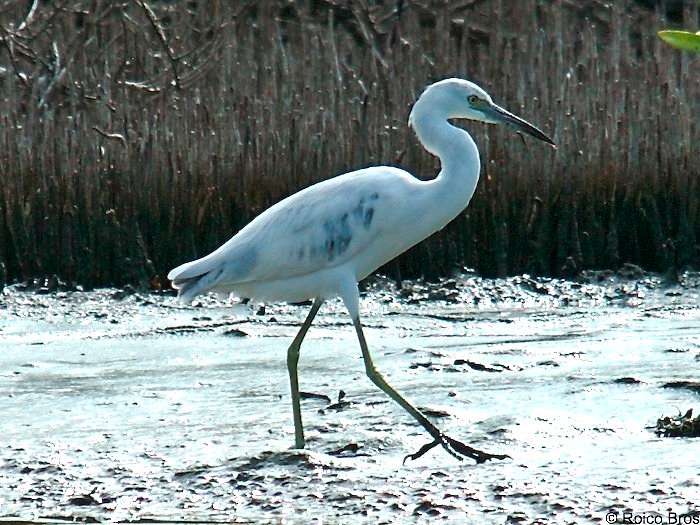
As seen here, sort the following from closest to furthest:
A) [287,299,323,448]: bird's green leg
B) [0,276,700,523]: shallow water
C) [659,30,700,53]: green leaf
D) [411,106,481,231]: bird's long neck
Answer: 1. [659,30,700,53]: green leaf
2. [0,276,700,523]: shallow water
3. [287,299,323,448]: bird's green leg
4. [411,106,481,231]: bird's long neck

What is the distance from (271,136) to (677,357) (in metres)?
4.13

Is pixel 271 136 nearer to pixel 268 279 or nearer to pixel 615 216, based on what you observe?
pixel 615 216

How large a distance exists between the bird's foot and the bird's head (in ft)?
4.68

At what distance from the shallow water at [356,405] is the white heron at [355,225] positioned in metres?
0.53

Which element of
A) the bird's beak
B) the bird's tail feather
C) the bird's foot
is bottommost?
the bird's foot

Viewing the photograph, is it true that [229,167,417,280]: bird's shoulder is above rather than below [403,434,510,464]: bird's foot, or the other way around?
above

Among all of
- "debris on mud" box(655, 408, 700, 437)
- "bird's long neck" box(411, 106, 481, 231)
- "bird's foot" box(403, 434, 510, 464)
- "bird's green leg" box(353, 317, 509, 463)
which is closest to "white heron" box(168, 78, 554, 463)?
"bird's long neck" box(411, 106, 481, 231)

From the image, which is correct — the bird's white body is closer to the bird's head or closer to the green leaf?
the bird's head

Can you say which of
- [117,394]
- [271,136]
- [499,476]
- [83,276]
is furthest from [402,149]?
[499,476]

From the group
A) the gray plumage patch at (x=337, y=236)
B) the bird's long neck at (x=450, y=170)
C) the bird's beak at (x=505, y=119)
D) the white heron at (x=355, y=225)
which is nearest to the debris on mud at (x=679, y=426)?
the white heron at (x=355, y=225)

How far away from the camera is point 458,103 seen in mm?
6219

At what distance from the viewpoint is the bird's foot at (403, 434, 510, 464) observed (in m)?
5.45

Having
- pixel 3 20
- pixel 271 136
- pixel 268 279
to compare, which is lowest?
pixel 268 279

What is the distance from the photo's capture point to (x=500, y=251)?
10.0 meters
